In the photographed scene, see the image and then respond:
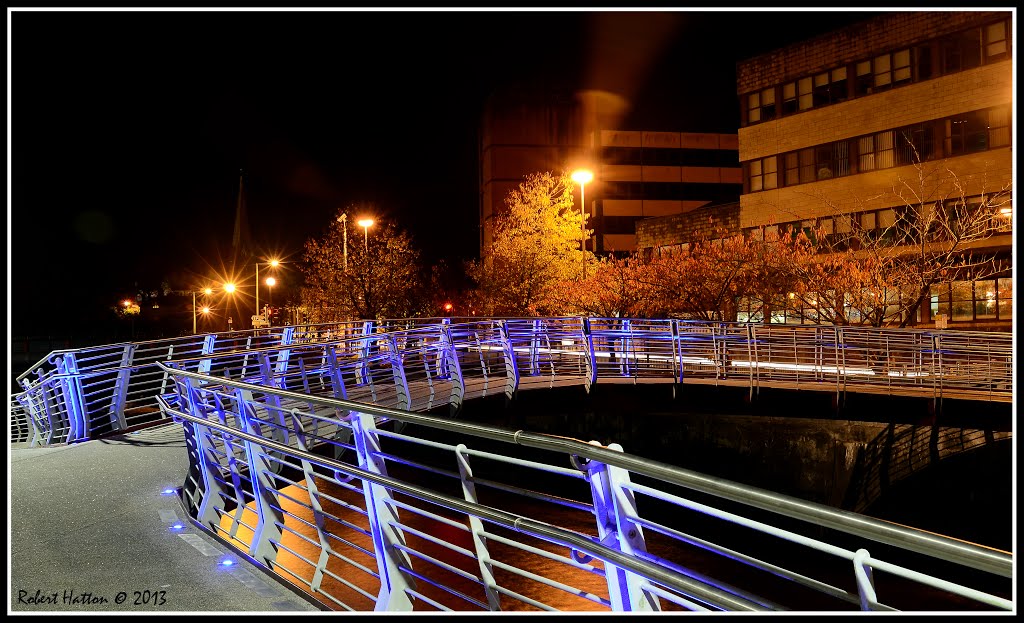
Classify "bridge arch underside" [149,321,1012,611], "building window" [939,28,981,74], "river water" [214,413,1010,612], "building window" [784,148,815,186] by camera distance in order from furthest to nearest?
"building window" [784,148,815,186] → "building window" [939,28,981,74] → "river water" [214,413,1010,612] → "bridge arch underside" [149,321,1012,611]

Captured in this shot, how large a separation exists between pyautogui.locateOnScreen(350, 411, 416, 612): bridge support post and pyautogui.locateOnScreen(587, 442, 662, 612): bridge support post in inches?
61.8

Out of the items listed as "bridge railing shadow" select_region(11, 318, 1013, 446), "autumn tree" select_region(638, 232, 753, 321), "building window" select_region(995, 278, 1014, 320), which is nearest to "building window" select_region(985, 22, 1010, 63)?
"building window" select_region(995, 278, 1014, 320)

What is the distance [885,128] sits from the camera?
36625 millimetres

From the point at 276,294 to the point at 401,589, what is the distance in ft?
367

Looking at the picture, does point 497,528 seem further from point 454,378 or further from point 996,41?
point 996,41

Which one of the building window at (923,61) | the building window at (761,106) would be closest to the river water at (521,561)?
the building window at (923,61)

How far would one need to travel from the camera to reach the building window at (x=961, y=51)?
109 ft

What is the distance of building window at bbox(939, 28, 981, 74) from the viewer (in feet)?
109

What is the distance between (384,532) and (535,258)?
1584 inches

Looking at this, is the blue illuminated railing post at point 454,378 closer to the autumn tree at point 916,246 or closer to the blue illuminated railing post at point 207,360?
the blue illuminated railing post at point 207,360

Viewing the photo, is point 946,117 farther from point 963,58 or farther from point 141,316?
point 141,316

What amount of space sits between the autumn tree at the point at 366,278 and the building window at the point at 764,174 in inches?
794

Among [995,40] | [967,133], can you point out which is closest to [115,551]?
[967,133]

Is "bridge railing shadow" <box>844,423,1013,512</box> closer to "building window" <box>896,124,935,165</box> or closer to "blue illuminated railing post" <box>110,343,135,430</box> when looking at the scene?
"blue illuminated railing post" <box>110,343,135,430</box>
